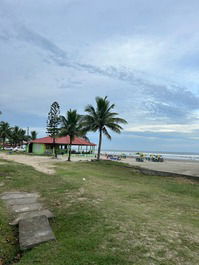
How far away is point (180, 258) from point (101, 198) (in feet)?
9.65

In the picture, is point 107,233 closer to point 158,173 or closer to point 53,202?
point 53,202

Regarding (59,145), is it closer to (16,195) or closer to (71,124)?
(71,124)

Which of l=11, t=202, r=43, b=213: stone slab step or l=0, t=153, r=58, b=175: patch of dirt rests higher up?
l=11, t=202, r=43, b=213: stone slab step

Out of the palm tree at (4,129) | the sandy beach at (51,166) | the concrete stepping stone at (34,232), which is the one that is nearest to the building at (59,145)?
the sandy beach at (51,166)

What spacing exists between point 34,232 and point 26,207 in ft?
4.90

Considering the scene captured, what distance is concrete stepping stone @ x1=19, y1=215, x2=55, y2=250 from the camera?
2.86 meters

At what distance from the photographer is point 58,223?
3.64 meters

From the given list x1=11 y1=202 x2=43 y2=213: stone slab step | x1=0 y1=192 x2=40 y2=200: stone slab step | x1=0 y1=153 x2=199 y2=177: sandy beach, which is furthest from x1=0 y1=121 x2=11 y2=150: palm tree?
x1=11 y1=202 x2=43 y2=213: stone slab step

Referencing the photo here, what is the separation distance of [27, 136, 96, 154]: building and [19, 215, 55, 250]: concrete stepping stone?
93.7 feet

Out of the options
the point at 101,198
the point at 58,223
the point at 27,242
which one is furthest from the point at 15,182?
the point at 27,242

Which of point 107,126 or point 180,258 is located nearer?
point 180,258

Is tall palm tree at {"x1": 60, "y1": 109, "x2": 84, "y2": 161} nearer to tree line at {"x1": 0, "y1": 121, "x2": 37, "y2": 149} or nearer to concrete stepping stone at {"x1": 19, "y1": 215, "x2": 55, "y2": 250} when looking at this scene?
concrete stepping stone at {"x1": 19, "y1": 215, "x2": 55, "y2": 250}

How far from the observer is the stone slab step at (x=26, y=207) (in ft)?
14.2

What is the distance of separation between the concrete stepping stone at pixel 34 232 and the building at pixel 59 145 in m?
28.5
